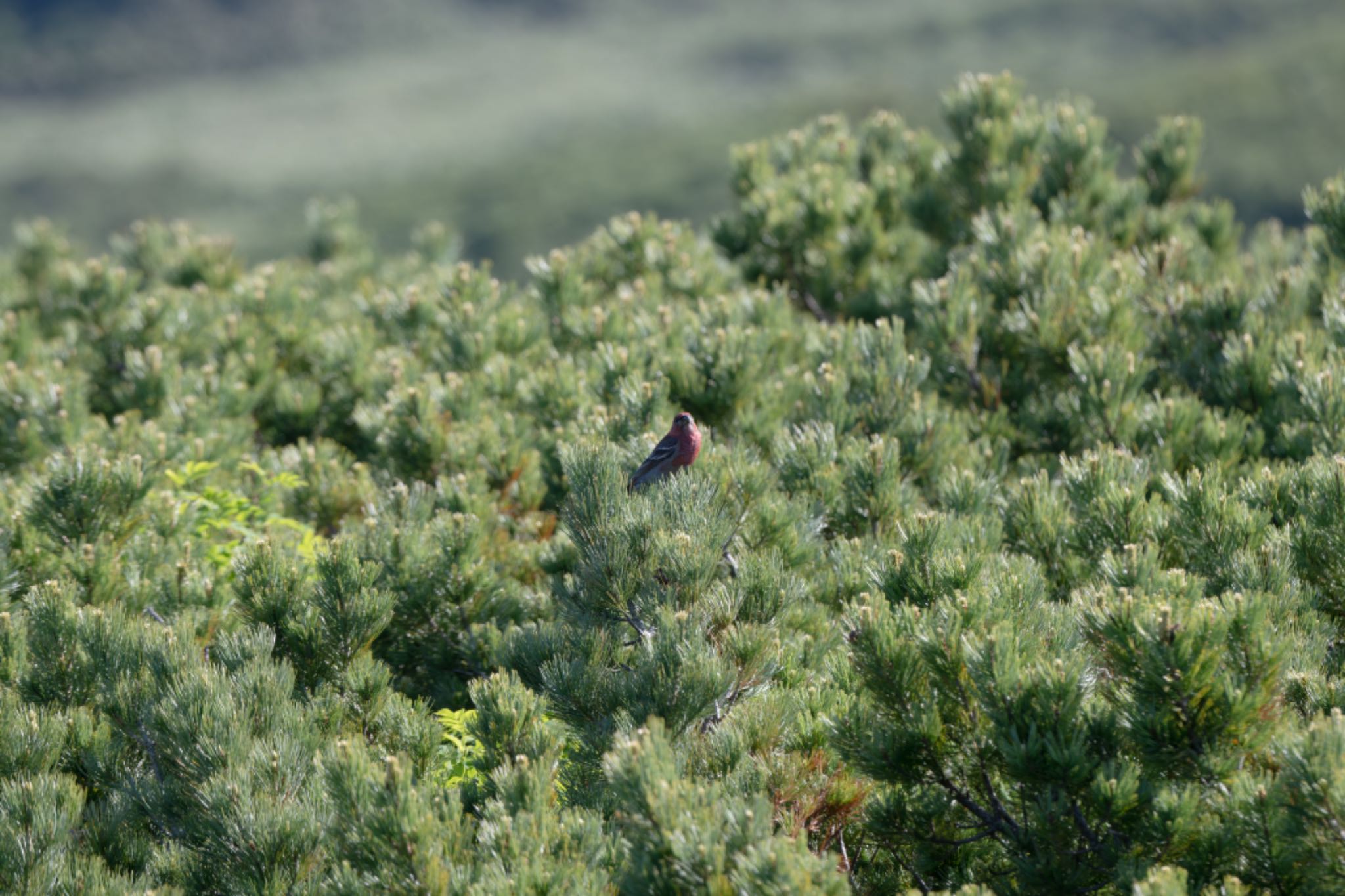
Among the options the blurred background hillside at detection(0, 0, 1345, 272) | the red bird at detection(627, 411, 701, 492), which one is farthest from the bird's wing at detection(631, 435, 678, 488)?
the blurred background hillside at detection(0, 0, 1345, 272)

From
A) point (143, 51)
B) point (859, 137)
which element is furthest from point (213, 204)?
point (859, 137)

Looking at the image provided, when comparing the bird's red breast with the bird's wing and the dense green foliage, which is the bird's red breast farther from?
the dense green foliage

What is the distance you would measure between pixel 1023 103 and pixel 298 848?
9.18 metres

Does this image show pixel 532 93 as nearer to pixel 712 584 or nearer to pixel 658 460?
pixel 658 460

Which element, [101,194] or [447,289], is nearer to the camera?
[447,289]

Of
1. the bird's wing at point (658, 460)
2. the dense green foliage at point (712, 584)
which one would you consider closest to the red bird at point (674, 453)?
the bird's wing at point (658, 460)

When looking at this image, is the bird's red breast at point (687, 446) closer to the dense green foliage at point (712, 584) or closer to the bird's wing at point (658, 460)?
the bird's wing at point (658, 460)

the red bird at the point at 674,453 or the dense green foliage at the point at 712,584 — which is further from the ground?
the red bird at the point at 674,453

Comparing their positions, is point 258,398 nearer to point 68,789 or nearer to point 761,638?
point 68,789

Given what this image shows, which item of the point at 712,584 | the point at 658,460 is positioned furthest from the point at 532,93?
the point at 712,584

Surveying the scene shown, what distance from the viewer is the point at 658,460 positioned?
16.8ft

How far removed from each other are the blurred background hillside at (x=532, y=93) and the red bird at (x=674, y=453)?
104 meters

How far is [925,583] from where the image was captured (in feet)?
14.2

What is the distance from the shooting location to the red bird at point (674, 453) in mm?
5047
